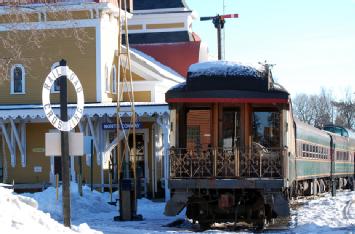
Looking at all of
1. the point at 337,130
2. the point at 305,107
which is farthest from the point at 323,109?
the point at 337,130

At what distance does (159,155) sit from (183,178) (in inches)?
558

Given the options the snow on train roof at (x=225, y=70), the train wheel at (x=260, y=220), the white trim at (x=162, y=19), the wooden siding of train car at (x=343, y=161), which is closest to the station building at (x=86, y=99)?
the wooden siding of train car at (x=343, y=161)

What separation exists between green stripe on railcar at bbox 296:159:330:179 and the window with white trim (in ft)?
39.4

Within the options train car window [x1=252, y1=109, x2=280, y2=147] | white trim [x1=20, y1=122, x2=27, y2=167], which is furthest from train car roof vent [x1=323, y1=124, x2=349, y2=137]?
train car window [x1=252, y1=109, x2=280, y2=147]

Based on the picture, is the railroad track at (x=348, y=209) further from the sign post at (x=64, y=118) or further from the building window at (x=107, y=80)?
the building window at (x=107, y=80)

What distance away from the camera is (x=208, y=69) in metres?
17.5

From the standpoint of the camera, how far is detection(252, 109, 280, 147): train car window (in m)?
17.4

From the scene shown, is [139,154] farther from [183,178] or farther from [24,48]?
[183,178]

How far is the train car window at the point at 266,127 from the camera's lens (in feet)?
57.0

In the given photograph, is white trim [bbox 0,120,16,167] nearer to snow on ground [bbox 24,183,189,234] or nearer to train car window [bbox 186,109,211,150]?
snow on ground [bbox 24,183,189,234]

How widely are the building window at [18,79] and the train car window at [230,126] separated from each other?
15839 mm

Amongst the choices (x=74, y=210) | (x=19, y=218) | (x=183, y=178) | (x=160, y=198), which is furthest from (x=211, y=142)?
(x=160, y=198)

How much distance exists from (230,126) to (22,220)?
7.64 metres

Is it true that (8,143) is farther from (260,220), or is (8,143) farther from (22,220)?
(22,220)
